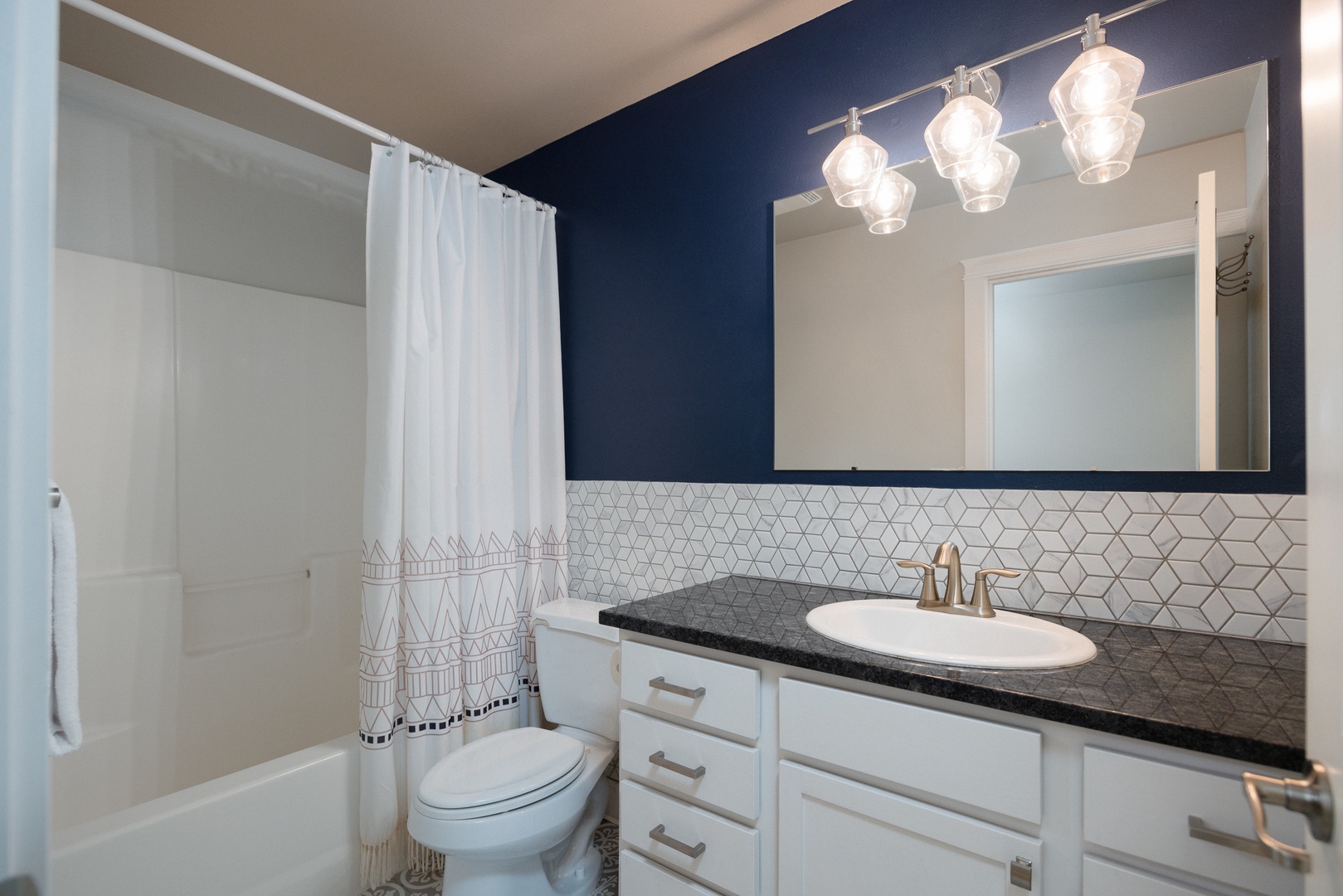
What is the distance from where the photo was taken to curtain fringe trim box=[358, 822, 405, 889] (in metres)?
1.81

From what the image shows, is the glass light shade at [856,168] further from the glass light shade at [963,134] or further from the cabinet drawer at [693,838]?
the cabinet drawer at [693,838]

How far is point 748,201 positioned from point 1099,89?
92 centimetres

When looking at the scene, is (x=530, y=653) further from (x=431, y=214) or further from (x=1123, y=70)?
(x=1123, y=70)

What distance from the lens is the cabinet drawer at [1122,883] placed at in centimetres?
88

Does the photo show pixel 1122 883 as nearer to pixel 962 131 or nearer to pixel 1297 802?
pixel 1297 802

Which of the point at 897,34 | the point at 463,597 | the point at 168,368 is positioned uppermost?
the point at 897,34

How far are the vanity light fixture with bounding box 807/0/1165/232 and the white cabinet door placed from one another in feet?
4.35

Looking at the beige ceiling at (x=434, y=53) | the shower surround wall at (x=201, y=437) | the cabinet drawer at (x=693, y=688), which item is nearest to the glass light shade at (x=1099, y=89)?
the beige ceiling at (x=434, y=53)

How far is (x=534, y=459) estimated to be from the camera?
7.36 ft

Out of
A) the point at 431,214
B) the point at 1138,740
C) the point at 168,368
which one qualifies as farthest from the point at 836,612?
the point at 168,368

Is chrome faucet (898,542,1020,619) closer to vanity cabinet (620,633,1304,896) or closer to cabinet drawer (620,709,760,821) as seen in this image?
vanity cabinet (620,633,1304,896)

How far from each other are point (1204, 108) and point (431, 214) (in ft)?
6.34

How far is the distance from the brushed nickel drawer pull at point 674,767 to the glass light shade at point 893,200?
1398mm

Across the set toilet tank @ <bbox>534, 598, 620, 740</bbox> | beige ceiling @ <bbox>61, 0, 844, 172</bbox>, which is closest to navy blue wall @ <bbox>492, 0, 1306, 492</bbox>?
beige ceiling @ <bbox>61, 0, 844, 172</bbox>
